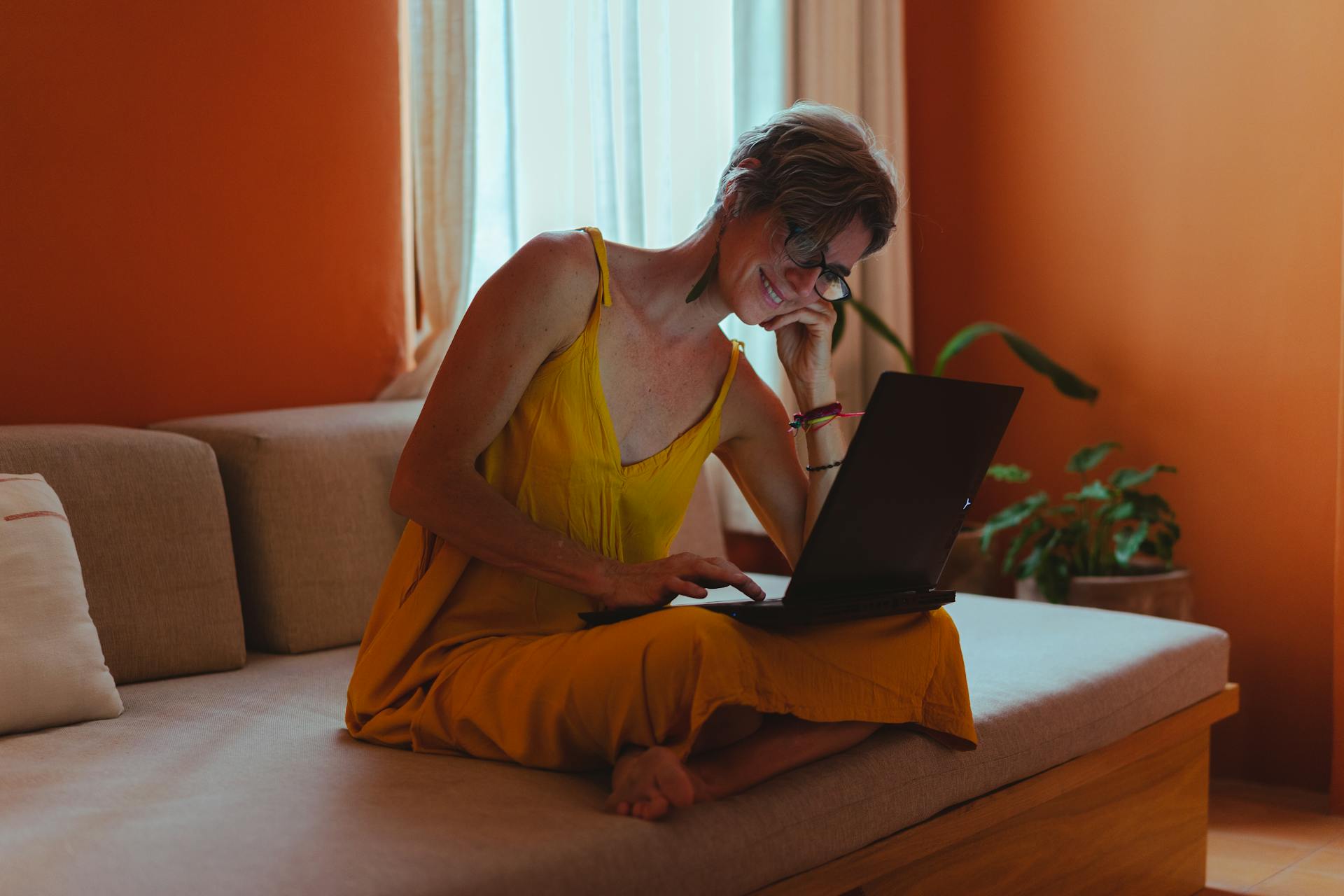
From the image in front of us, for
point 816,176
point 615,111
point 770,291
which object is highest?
point 615,111

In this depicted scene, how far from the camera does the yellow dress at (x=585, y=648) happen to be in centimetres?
132

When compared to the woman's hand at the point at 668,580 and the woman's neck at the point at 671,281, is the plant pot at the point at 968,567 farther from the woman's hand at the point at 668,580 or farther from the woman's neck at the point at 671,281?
the woman's hand at the point at 668,580

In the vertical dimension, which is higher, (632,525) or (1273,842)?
(632,525)

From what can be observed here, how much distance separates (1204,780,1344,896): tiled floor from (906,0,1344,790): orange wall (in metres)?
0.13

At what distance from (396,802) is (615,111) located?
6.84ft

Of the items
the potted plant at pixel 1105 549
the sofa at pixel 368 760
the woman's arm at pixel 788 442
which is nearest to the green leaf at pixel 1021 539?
the potted plant at pixel 1105 549

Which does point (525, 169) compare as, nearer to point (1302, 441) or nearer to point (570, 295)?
point (570, 295)

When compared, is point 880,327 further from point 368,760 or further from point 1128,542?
point 368,760

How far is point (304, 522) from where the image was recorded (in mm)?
2115

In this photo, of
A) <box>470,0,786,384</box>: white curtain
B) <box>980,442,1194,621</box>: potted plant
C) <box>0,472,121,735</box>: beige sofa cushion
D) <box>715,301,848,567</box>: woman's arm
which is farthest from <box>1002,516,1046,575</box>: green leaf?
<box>0,472,121,735</box>: beige sofa cushion

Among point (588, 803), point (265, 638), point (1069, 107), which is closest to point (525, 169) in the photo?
point (265, 638)

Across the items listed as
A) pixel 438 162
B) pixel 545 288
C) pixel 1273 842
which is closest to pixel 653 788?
pixel 545 288

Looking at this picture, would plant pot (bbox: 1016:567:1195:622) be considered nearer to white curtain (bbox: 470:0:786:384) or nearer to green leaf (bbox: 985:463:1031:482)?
green leaf (bbox: 985:463:1031:482)

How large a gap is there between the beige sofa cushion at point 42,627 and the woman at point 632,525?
0.38 metres
